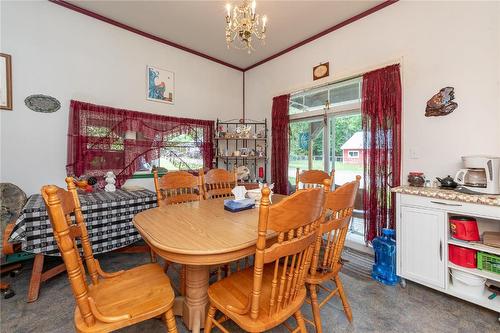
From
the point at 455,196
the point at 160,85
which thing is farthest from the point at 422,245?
the point at 160,85

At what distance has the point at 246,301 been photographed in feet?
3.61

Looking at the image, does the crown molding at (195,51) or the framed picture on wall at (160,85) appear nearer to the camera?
the crown molding at (195,51)

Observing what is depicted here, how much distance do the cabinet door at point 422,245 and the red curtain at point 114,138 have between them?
10.6ft

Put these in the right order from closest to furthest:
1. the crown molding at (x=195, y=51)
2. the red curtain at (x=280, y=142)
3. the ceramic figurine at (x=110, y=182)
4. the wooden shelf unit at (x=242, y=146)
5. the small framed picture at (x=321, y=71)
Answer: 1. the crown molding at (x=195, y=51)
2. the ceramic figurine at (x=110, y=182)
3. the small framed picture at (x=321, y=71)
4. the red curtain at (x=280, y=142)
5. the wooden shelf unit at (x=242, y=146)

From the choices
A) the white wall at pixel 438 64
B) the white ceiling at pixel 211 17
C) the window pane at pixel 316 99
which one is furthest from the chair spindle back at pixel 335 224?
the white ceiling at pixel 211 17

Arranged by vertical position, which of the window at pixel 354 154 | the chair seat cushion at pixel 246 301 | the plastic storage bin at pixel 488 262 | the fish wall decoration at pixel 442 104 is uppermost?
the fish wall decoration at pixel 442 104

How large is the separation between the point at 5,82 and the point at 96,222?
70.1 inches

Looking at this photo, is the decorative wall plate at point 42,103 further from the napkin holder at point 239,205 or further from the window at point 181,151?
the napkin holder at point 239,205

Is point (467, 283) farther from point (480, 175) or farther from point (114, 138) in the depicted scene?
point (114, 138)

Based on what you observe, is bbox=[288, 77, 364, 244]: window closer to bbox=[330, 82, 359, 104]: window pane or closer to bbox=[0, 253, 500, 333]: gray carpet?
bbox=[330, 82, 359, 104]: window pane

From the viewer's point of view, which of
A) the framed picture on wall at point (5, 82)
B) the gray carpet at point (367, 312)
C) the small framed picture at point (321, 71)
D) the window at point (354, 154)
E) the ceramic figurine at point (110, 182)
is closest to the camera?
the gray carpet at point (367, 312)

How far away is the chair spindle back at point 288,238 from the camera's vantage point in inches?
35.4

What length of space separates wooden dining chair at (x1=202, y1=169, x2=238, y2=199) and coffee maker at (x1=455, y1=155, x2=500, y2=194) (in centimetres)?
215

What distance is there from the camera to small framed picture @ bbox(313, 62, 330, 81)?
315cm
